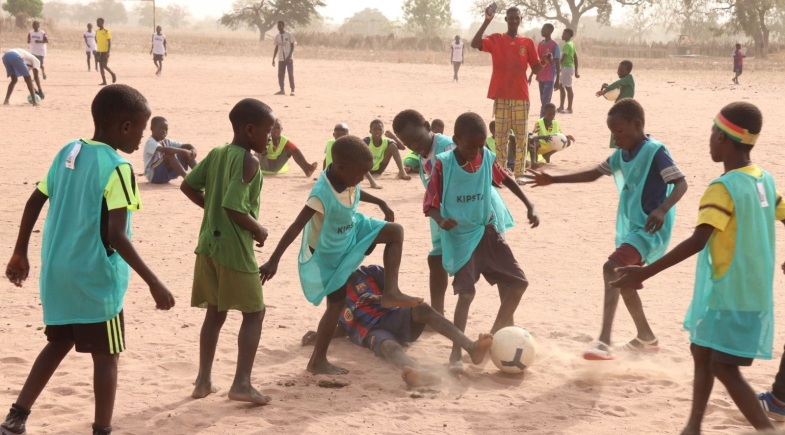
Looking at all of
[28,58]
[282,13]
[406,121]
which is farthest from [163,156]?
[282,13]

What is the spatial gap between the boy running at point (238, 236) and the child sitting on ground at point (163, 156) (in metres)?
5.96

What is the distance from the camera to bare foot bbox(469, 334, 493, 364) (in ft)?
16.2

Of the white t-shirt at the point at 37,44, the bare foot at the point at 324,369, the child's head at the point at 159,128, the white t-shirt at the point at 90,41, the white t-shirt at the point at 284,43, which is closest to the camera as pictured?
the bare foot at the point at 324,369

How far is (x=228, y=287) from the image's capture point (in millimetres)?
4480

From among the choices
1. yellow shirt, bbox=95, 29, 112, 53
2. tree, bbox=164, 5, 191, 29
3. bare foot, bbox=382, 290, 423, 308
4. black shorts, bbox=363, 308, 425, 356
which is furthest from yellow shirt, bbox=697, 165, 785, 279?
tree, bbox=164, 5, 191, 29

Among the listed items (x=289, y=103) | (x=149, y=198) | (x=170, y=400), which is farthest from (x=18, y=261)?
(x=289, y=103)

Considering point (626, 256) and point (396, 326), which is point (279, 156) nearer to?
point (396, 326)

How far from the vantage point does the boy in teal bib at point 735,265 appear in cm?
390

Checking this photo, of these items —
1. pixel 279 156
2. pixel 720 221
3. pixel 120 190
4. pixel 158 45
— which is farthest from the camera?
pixel 158 45

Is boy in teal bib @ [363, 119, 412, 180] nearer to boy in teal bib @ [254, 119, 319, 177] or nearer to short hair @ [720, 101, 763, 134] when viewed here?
boy in teal bib @ [254, 119, 319, 177]

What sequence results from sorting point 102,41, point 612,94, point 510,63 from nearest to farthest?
point 510,63
point 612,94
point 102,41

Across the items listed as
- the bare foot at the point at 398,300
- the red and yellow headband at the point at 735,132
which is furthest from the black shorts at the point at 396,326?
the red and yellow headband at the point at 735,132

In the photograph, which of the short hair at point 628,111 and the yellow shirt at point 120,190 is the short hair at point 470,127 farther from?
the yellow shirt at point 120,190

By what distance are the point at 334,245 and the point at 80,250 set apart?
157 centimetres
